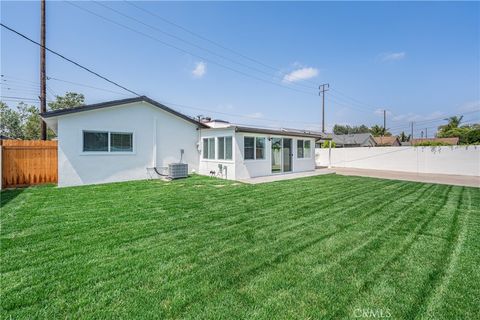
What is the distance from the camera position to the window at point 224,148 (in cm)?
1131

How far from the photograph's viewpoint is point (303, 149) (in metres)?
14.6

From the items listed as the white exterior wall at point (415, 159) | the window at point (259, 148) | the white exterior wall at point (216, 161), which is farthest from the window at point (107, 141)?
the white exterior wall at point (415, 159)

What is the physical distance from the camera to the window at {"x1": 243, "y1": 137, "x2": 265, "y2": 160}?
1144cm

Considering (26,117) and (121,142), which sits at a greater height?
(26,117)

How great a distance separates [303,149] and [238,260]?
12.3 metres

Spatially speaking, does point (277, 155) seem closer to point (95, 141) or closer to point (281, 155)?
point (281, 155)

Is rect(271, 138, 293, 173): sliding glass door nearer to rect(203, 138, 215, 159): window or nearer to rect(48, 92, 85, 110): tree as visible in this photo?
rect(203, 138, 215, 159): window

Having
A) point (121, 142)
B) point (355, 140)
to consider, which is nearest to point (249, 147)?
point (121, 142)

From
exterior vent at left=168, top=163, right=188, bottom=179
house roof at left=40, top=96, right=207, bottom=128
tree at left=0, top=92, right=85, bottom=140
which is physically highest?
tree at left=0, top=92, right=85, bottom=140

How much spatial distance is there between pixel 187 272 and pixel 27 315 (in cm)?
152

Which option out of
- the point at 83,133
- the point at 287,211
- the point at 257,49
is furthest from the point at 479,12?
the point at 83,133

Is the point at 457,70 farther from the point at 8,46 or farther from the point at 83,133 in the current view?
the point at 8,46

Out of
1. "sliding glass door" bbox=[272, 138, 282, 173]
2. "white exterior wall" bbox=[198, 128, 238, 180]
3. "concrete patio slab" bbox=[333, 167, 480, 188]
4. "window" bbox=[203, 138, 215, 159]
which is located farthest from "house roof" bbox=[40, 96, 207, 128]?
"concrete patio slab" bbox=[333, 167, 480, 188]

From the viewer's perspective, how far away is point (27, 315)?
2.10 m
